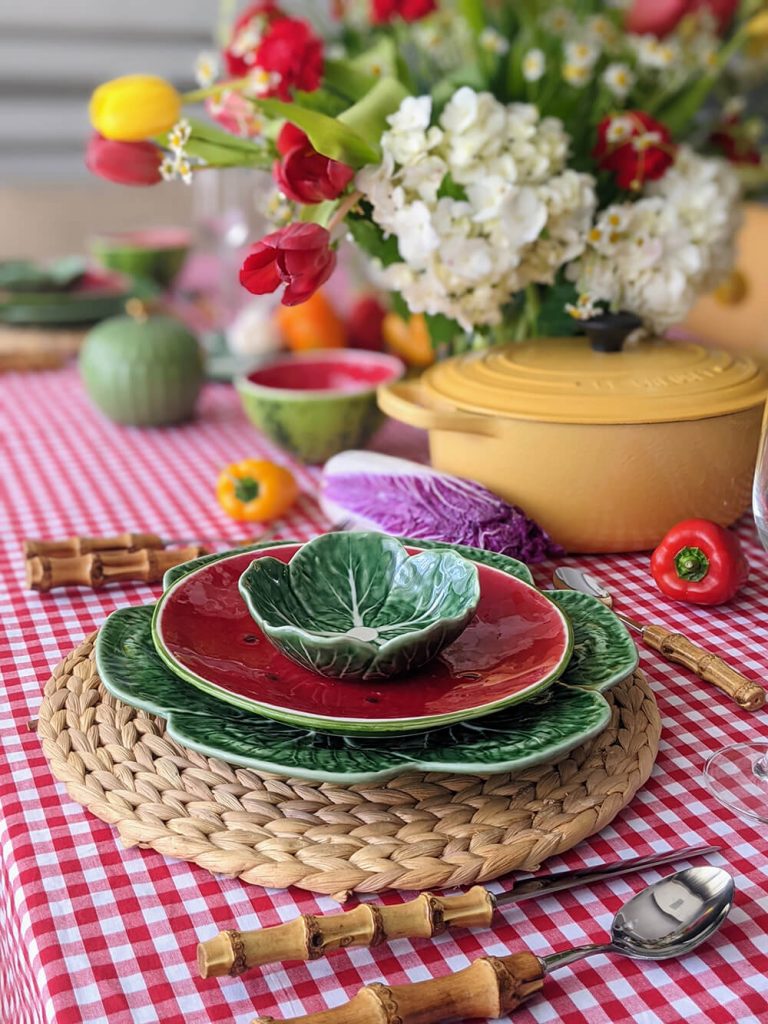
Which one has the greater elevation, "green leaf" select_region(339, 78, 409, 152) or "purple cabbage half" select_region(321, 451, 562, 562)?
"green leaf" select_region(339, 78, 409, 152)

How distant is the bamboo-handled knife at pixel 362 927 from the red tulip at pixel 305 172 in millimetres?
641

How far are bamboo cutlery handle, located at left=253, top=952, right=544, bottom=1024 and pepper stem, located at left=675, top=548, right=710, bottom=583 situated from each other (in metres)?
0.47

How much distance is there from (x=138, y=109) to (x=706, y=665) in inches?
28.6

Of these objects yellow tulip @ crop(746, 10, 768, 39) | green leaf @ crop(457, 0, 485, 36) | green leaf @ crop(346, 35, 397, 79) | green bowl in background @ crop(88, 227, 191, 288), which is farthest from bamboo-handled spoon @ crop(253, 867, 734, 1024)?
green bowl in background @ crop(88, 227, 191, 288)

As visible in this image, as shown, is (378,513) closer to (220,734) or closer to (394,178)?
(394,178)

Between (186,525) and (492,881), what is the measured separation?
0.60 metres

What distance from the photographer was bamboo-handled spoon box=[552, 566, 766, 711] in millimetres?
770

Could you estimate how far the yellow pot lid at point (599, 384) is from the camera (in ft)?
3.19

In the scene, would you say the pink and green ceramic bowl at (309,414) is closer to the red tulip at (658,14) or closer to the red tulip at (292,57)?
the red tulip at (292,57)

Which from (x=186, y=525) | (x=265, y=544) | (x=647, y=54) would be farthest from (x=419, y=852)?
(x=647, y=54)

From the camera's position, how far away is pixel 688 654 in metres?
0.83

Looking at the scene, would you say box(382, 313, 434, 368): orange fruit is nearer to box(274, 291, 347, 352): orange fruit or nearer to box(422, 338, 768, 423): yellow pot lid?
box(274, 291, 347, 352): orange fruit

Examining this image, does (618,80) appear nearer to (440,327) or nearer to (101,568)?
(440,327)

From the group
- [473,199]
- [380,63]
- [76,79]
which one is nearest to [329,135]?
[473,199]
